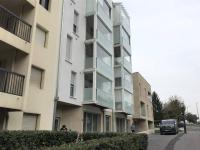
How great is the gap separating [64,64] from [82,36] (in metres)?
4.82

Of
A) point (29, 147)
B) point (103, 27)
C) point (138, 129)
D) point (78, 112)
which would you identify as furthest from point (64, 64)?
point (138, 129)

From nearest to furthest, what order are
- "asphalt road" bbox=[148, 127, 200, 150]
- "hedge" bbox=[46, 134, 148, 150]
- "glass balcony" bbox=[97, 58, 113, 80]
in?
"hedge" bbox=[46, 134, 148, 150], "asphalt road" bbox=[148, 127, 200, 150], "glass balcony" bbox=[97, 58, 113, 80]

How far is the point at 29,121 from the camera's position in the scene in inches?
627

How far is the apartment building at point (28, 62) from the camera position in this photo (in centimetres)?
1359

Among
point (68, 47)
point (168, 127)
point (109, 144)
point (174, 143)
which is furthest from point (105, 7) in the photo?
point (168, 127)

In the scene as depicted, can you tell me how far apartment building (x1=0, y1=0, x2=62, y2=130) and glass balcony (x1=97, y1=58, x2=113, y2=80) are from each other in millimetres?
5722

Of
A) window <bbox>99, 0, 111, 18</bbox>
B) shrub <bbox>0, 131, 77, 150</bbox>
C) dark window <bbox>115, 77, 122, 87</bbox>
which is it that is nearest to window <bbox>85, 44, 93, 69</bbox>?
window <bbox>99, 0, 111, 18</bbox>

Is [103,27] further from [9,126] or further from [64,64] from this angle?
[9,126]

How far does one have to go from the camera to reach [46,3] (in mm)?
19016

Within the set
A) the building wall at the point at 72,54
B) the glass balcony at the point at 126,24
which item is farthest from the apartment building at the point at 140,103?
the building wall at the point at 72,54

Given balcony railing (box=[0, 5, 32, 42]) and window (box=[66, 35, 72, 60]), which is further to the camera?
window (box=[66, 35, 72, 60])

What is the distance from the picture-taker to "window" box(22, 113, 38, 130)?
15541 mm

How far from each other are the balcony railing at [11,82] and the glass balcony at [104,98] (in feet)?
31.1

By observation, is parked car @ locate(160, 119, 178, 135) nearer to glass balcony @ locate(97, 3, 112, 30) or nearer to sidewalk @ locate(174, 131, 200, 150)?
sidewalk @ locate(174, 131, 200, 150)
